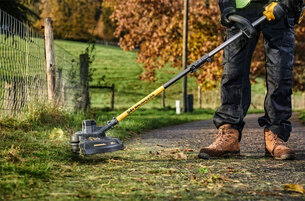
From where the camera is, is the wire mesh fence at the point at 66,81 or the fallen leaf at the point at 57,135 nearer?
the fallen leaf at the point at 57,135

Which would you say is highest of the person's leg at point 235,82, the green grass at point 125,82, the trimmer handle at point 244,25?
the green grass at point 125,82

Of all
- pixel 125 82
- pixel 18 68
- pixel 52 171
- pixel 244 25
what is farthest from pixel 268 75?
pixel 125 82

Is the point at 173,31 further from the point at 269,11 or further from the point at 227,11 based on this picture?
the point at 269,11

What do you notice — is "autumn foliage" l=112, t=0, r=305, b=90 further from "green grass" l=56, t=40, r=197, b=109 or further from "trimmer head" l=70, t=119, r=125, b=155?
"trimmer head" l=70, t=119, r=125, b=155

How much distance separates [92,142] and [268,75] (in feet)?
5.58

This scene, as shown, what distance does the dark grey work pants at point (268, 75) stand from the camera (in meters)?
3.65

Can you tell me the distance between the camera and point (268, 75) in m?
3.75

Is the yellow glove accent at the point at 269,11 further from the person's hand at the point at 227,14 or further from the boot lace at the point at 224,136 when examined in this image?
the boot lace at the point at 224,136

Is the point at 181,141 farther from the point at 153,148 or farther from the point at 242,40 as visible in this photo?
the point at 242,40

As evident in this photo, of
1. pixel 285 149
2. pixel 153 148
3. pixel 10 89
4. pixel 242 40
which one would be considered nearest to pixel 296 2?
pixel 242 40

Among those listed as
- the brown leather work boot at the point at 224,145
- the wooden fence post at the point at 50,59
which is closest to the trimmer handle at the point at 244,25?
the brown leather work boot at the point at 224,145

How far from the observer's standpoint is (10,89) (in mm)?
5203

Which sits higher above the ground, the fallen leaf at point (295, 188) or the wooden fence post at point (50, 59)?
the wooden fence post at point (50, 59)

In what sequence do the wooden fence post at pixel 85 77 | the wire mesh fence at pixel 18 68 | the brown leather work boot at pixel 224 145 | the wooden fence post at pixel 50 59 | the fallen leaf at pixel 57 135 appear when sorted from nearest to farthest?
the brown leather work boot at pixel 224 145 → the fallen leaf at pixel 57 135 → the wire mesh fence at pixel 18 68 → the wooden fence post at pixel 50 59 → the wooden fence post at pixel 85 77
